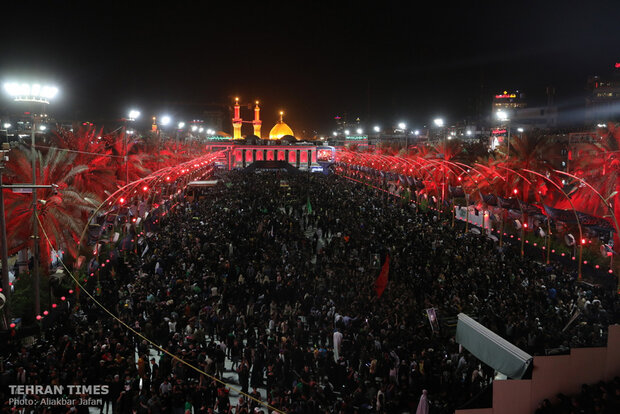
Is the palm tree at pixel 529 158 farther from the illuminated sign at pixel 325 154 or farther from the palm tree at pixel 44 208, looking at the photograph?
the illuminated sign at pixel 325 154

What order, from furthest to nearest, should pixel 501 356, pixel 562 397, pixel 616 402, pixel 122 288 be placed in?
1. pixel 122 288
2. pixel 501 356
3. pixel 562 397
4. pixel 616 402

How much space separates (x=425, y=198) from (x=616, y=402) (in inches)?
1231

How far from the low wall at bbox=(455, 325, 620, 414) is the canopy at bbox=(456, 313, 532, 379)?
0.27 m

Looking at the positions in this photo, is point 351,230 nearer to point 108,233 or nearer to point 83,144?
point 108,233

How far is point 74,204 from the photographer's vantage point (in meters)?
19.3

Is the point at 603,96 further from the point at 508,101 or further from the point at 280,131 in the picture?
the point at 280,131

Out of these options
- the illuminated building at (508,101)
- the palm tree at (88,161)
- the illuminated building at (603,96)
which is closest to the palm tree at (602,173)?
the palm tree at (88,161)

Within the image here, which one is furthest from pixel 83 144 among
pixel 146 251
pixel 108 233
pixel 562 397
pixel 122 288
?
pixel 562 397

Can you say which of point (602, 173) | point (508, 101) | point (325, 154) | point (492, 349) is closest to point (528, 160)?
point (602, 173)

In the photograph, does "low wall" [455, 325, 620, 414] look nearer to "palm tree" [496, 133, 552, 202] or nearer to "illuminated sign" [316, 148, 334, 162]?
"palm tree" [496, 133, 552, 202]

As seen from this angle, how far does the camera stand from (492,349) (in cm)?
1089

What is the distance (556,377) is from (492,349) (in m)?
1.27

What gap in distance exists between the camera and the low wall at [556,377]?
9.95 m

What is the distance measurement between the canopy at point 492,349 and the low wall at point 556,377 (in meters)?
0.27
